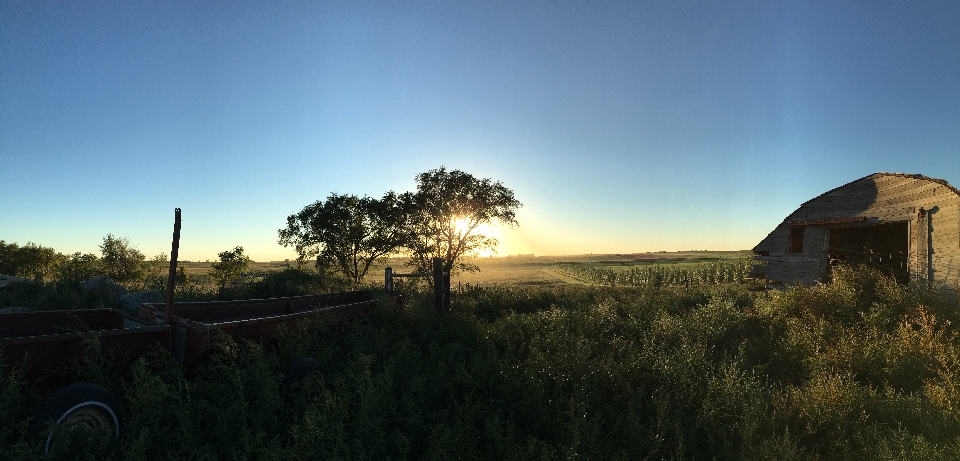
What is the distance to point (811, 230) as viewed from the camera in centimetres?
1498

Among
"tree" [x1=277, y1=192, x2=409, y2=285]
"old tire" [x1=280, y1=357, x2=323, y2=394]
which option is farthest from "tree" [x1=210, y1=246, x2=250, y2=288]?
"old tire" [x1=280, y1=357, x2=323, y2=394]

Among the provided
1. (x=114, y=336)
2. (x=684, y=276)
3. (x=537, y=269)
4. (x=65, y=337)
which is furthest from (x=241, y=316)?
(x=537, y=269)

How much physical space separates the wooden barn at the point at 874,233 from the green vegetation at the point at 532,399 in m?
3.29

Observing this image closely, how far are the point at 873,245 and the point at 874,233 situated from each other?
19.5 inches

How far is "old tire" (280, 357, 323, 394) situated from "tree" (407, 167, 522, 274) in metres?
20.3

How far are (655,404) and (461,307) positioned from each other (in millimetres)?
7855

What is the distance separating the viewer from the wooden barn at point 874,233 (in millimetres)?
11773

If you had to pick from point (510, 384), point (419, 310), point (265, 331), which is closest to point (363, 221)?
point (419, 310)

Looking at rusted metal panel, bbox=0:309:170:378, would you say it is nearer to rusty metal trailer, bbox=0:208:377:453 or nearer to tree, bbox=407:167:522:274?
rusty metal trailer, bbox=0:208:377:453

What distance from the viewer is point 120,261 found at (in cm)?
2573

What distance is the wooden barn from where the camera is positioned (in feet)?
38.6

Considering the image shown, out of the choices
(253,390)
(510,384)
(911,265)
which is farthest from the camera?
(911,265)

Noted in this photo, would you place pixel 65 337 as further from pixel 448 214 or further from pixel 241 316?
pixel 448 214

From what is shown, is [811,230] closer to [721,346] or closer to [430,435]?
[721,346]
